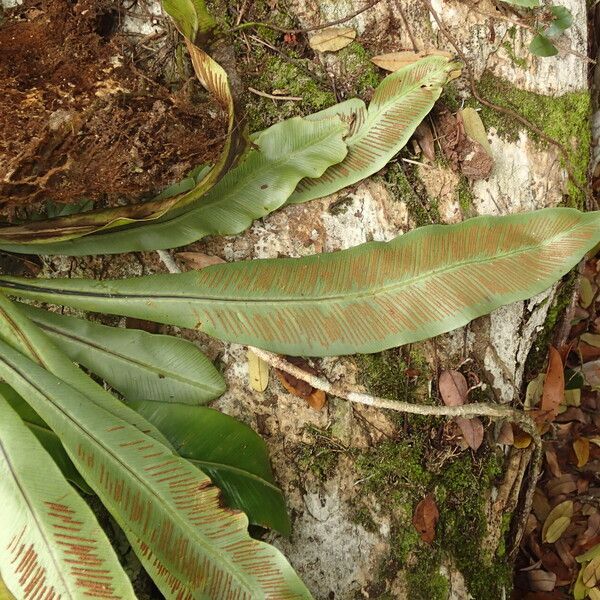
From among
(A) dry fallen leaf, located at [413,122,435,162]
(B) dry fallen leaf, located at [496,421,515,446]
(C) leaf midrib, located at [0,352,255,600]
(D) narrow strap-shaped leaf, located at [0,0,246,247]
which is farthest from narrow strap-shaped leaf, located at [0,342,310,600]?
(A) dry fallen leaf, located at [413,122,435,162]

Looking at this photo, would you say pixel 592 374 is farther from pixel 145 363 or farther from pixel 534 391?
pixel 145 363

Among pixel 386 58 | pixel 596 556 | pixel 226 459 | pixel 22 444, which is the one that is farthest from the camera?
pixel 596 556

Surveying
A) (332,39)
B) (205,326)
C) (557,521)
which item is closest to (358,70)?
(332,39)

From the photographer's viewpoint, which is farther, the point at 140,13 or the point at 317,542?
the point at 140,13

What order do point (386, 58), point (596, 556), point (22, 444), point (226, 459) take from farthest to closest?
point (596, 556) < point (386, 58) < point (226, 459) < point (22, 444)

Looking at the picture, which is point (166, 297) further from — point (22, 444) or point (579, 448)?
point (579, 448)

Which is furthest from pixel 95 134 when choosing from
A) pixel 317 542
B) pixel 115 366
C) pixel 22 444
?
pixel 317 542

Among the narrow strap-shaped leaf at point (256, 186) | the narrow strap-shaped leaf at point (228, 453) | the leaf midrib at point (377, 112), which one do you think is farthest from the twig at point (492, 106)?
the narrow strap-shaped leaf at point (228, 453)
